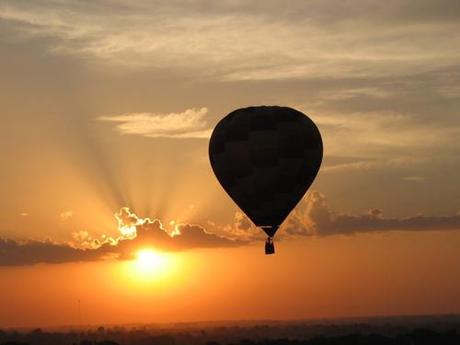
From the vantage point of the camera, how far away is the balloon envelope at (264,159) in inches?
2955

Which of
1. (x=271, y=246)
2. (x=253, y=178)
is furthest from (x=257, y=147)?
(x=271, y=246)

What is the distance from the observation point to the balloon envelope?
246 feet

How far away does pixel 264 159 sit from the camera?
75.1 metres

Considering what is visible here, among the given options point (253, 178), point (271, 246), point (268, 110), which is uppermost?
point (268, 110)

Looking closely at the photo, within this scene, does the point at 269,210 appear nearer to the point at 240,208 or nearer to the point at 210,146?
the point at 240,208

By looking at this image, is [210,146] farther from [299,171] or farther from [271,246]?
[271,246]

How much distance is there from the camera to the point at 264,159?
7506cm

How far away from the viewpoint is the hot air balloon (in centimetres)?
7500

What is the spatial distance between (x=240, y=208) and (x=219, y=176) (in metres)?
3.17

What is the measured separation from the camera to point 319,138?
78.6 meters

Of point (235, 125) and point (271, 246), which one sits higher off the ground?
point (235, 125)

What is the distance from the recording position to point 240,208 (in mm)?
76438

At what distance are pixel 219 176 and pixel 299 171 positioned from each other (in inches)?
252

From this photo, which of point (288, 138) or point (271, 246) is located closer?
point (271, 246)
